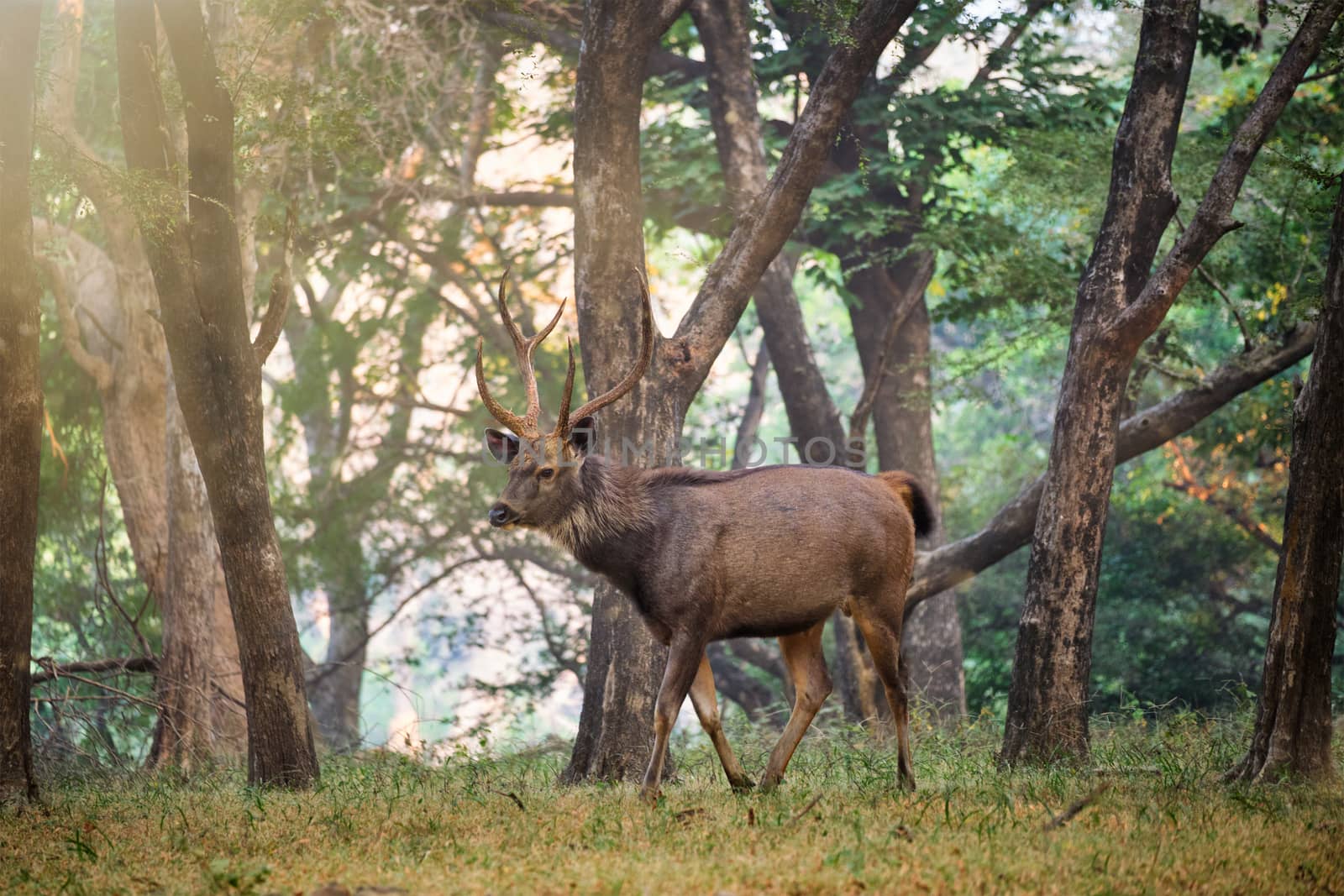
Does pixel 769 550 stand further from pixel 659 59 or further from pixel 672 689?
pixel 659 59

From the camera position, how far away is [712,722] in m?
8.48

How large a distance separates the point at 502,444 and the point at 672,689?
6.47 feet

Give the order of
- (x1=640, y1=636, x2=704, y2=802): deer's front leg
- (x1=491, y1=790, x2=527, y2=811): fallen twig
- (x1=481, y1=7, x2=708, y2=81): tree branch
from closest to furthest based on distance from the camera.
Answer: (x1=491, y1=790, x2=527, y2=811): fallen twig
(x1=640, y1=636, x2=704, y2=802): deer's front leg
(x1=481, y1=7, x2=708, y2=81): tree branch

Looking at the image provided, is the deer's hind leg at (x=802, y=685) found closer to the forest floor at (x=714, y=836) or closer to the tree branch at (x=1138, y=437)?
the forest floor at (x=714, y=836)

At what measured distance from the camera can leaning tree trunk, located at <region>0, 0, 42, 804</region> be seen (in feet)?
27.1

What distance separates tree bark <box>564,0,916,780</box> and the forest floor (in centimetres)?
266

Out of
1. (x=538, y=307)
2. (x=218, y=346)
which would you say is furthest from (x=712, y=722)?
(x=538, y=307)

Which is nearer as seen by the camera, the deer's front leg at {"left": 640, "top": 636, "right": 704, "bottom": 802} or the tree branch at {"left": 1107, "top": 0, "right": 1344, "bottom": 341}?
the deer's front leg at {"left": 640, "top": 636, "right": 704, "bottom": 802}

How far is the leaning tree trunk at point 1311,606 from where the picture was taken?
813cm

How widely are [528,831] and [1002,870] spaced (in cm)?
235

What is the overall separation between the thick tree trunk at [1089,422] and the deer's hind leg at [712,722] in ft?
7.50

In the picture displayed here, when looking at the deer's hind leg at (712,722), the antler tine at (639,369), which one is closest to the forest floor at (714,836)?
the deer's hind leg at (712,722)

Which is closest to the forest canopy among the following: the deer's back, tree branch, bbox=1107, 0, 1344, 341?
the deer's back

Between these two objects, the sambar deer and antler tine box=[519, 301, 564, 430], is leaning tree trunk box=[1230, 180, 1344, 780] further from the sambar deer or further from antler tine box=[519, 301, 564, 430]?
antler tine box=[519, 301, 564, 430]
